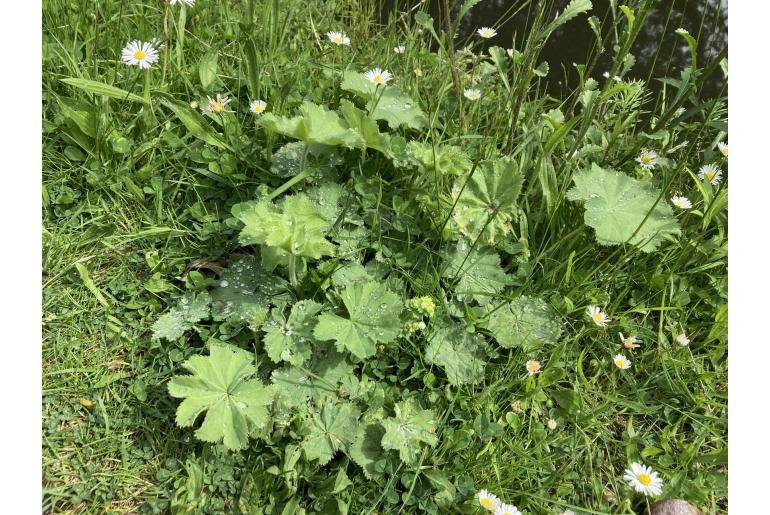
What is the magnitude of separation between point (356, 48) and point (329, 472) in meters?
1.86

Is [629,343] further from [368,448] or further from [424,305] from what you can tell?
[368,448]

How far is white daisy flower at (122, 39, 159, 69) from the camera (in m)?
1.92

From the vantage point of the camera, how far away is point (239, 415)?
1.48 meters

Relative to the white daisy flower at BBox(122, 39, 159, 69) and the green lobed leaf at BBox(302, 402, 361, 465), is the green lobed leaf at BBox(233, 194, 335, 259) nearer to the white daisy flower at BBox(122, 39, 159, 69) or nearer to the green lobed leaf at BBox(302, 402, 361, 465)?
the green lobed leaf at BBox(302, 402, 361, 465)

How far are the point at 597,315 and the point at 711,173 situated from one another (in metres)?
0.80

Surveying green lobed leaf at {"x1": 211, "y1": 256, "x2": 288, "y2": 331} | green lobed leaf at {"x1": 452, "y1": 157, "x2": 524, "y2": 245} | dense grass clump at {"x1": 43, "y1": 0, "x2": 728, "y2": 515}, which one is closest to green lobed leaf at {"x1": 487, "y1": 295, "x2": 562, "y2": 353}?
dense grass clump at {"x1": 43, "y1": 0, "x2": 728, "y2": 515}

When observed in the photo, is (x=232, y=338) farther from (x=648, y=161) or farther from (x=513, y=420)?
(x=648, y=161)

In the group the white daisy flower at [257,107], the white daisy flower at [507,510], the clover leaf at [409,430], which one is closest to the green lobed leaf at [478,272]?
the clover leaf at [409,430]

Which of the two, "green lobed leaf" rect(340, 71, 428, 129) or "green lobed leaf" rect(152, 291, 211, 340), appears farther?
"green lobed leaf" rect(340, 71, 428, 129)

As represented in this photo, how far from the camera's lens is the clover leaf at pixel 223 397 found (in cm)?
146

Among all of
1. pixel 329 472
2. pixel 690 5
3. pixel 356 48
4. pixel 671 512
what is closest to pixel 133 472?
pixel 329 472

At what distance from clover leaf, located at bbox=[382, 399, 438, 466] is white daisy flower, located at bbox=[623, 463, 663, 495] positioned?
0.56m

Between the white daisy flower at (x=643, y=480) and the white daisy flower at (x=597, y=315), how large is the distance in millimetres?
451

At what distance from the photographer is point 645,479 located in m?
1.54
